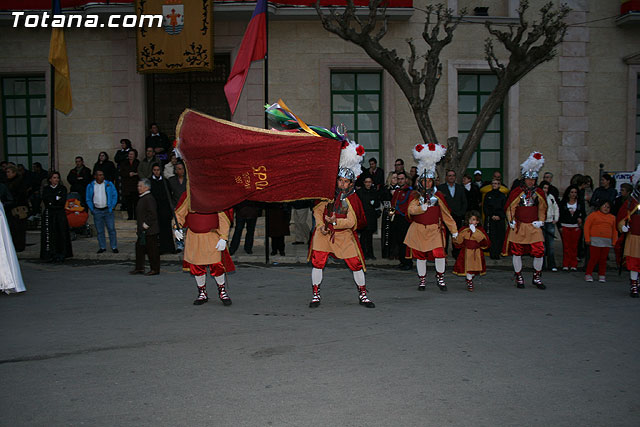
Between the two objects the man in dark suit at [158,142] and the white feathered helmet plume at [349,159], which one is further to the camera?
the man in dark suit at [158,142]

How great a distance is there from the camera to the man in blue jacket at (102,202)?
1279 cm

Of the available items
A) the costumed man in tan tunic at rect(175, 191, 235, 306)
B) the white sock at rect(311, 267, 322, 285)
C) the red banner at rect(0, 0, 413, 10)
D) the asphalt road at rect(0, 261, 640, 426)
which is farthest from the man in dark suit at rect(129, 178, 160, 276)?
the red banner at rect(0, 0, 413, 10)

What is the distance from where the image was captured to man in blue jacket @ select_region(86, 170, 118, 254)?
12789mm

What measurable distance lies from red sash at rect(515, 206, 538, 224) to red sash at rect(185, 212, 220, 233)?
190 inches

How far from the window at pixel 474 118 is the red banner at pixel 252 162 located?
11.4 meters

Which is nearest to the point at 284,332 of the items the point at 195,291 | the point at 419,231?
the point at 195,291

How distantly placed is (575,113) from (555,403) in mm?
14920

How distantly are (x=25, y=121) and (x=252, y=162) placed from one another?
531 inches

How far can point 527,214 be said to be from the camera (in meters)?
9.70

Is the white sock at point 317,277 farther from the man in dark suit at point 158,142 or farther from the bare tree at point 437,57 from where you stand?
the man in dark suit at point 158,142

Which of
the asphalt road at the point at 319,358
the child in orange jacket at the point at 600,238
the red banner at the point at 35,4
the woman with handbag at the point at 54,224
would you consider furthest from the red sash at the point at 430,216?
the red banner at the point at 35,4

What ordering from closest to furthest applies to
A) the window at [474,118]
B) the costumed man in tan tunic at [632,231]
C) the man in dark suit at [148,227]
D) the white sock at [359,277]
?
the white sock at [359,277] < the costumed man in tan tunic at [632,231] < the man in dark suit at [148,227] < the window at [474,118]

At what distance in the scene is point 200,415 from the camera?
4.28m

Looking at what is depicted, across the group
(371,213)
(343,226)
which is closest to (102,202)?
(371,213)
